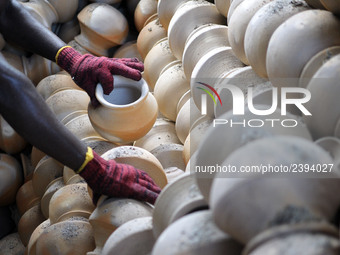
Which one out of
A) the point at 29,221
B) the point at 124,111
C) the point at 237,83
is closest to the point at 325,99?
the point at 237,83

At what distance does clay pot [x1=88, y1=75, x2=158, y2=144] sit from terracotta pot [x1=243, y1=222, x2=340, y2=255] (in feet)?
3.13

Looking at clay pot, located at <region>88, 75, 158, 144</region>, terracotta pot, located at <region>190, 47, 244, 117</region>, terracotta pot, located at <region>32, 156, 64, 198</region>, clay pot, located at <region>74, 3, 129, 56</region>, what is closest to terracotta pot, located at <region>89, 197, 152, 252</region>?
clay pot, located at <region>88, 75, 158, 144</region>

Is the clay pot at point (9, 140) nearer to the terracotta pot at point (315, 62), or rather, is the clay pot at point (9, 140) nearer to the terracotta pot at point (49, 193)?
the terracotta pot at point (49, 193)

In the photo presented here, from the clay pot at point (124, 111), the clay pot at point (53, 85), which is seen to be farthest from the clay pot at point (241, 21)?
the clay pot at point (53, 85)

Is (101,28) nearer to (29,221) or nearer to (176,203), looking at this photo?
(29,221)

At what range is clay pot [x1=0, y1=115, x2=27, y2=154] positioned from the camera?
2314 millimetres

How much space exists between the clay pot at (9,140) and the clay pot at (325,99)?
1.57 metres

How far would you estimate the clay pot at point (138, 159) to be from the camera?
1565mm

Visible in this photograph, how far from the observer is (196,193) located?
1123 millimetres

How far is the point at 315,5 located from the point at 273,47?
21cm

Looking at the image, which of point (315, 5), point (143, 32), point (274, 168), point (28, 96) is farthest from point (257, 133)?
point (143, 32)

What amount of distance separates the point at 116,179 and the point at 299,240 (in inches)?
31.5

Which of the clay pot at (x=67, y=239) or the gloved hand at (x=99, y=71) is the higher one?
the gloved hand at (x=99, y=71)

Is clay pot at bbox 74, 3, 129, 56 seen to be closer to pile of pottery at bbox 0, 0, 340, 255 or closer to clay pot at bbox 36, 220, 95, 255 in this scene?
pile of pottery at bbox 0, 0, 340, 255
